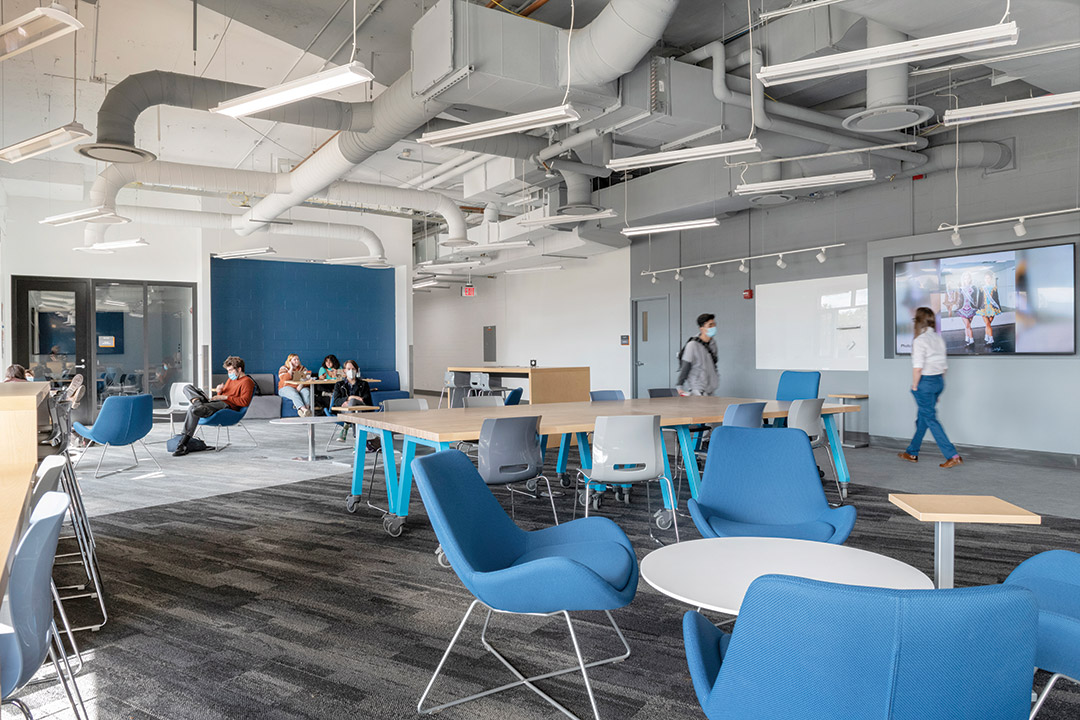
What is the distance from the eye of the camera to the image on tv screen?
7.09 metres

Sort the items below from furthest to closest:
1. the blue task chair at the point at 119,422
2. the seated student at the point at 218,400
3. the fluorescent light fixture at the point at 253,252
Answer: the fluorescent light fixture at the point at 253,252
the seated student at the point at 218,400
the blue task chair at the point at 119,422

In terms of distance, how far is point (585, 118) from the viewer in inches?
229

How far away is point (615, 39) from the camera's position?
15.4 ft

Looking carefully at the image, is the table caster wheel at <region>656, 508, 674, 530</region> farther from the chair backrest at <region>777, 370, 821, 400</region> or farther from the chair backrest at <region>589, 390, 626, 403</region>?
the chair backrest at <region>777, 370, 821, 400</region>

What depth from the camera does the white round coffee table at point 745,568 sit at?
1.84m

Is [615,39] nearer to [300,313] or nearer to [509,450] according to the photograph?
[509,450]

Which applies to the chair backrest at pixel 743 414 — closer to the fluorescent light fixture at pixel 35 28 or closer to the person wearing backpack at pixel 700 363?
the person wearing backpack at pixel 700 363

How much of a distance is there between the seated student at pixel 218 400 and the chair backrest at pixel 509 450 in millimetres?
5225

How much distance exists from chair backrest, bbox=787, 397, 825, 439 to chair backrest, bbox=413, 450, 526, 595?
10.9ft

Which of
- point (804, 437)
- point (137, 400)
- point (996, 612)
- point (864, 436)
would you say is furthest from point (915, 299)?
point (137, 400)

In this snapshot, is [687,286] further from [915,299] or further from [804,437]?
[804,437]

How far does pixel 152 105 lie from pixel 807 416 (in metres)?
6.23

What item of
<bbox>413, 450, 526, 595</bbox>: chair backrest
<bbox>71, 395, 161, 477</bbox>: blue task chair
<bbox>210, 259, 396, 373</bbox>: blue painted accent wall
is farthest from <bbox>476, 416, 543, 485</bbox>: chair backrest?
<bbox>210, 259, 396, 373</bbox>: blue painted accent wall

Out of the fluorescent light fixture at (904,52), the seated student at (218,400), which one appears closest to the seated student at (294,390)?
the seated student at (218,400)
